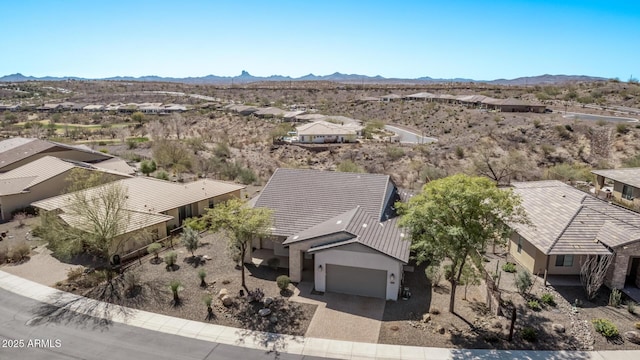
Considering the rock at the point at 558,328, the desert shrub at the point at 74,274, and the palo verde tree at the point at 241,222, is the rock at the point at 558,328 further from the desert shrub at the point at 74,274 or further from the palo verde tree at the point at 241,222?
the desert shrub at the point at 74,274

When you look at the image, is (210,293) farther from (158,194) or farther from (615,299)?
(615,299)

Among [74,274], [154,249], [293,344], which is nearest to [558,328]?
[293,344]

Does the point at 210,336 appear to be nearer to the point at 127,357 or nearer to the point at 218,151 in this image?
the point at 127,357

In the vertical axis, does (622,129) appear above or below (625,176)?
above

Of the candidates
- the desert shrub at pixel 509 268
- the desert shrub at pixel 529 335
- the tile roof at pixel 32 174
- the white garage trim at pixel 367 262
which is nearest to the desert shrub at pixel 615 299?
the desert shrub at pixel 509 268

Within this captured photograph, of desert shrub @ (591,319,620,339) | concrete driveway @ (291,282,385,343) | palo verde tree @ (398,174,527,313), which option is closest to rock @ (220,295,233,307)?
concrete driveway @ (291,282,385,343)

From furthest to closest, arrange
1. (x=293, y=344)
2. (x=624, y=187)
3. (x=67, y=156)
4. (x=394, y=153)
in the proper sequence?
1. (x=394, y=153)
2. (x=67, y=156)
3. (x=624, y=187)
4. (x=293, y=344)

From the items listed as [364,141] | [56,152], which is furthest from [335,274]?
[364,141]
